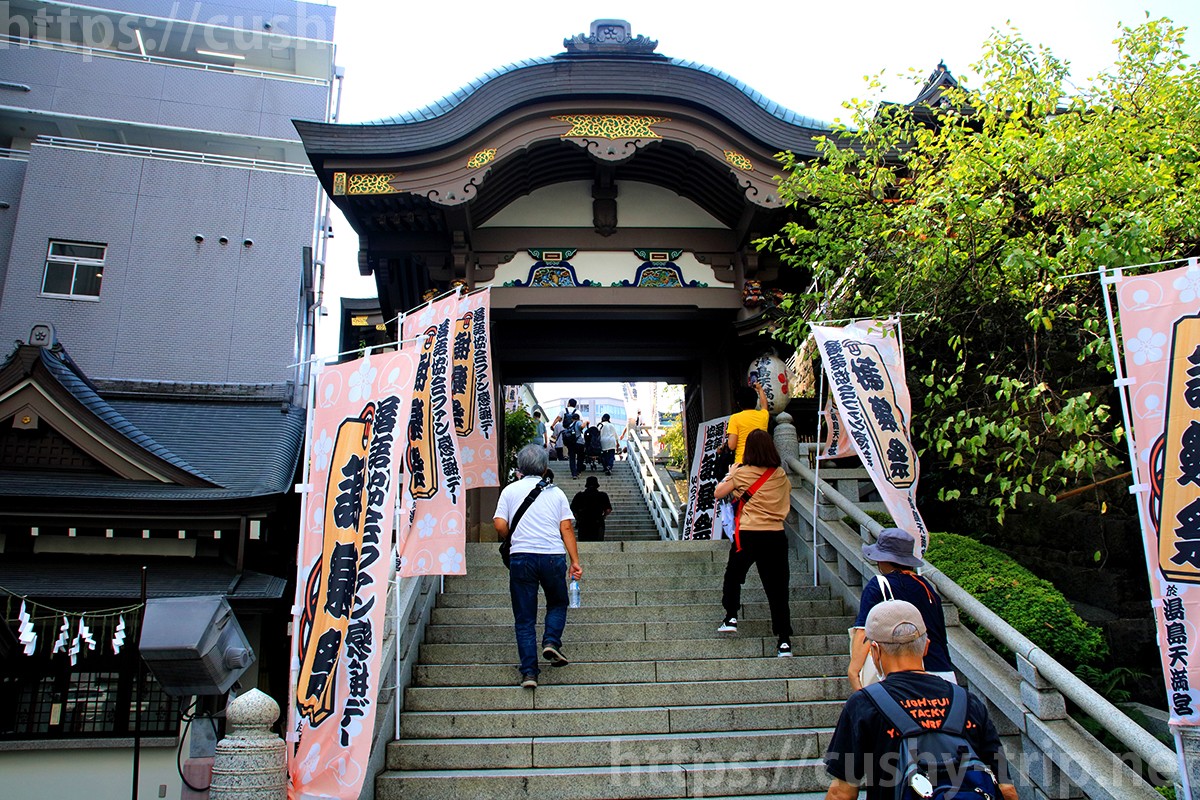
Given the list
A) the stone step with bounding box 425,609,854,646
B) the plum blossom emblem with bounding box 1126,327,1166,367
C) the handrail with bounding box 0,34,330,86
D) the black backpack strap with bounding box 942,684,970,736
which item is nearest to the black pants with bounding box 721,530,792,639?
the stone step with bounding box 425,609,854,646

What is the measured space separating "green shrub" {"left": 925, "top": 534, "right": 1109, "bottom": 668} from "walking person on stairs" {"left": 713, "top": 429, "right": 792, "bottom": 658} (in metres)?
1.68

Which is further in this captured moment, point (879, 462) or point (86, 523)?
point (86, 523)

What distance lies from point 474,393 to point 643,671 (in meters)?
3.58

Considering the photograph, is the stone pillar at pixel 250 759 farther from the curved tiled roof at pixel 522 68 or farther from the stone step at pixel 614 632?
the curved tiled roof at pixel 522 68

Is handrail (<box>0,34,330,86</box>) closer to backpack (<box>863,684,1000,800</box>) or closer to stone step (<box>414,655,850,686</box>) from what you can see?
stone step (<box>414,655,850,686</box>)

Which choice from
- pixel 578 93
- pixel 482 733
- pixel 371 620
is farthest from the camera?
pixel 578 93

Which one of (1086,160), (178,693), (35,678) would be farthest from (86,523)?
(1086,160)

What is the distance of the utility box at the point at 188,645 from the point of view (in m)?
4.75

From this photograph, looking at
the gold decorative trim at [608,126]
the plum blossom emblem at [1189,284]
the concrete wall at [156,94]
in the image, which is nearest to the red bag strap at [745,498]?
the plum blossom emblem at [1189,284]

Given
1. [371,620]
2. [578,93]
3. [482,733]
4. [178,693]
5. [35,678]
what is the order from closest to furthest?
1. [371,620]
2. [178,693]
3. [482,733]
4. [35,678]
5. [578,93]

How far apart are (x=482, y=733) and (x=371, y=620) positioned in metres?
1.46

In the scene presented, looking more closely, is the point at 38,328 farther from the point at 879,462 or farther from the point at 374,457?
the point at 879,462

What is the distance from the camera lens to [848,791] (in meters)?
3.04

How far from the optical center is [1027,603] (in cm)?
648
